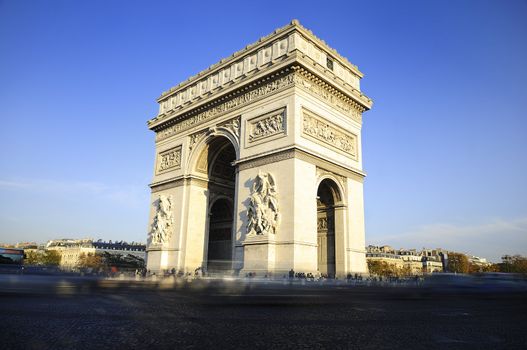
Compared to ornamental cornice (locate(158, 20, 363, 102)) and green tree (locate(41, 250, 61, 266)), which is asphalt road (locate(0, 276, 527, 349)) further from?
green tree (locate(41, 250, 61, 266))

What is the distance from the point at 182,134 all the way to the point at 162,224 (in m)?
5.46

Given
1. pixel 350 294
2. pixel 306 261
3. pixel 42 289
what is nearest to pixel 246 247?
pixel 306 261

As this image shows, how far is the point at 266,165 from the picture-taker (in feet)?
56.1

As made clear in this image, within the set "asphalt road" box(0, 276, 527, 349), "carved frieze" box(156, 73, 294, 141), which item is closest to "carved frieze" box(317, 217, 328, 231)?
"carved frieze" box(156, 73, 294, 141)

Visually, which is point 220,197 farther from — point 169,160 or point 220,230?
point 169,160

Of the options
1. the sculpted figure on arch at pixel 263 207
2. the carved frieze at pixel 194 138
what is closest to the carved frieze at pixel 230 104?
the carved frieze at pixel 194 138

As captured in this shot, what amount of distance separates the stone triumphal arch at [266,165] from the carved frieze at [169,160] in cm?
8

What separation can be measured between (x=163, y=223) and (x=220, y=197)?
3541mm

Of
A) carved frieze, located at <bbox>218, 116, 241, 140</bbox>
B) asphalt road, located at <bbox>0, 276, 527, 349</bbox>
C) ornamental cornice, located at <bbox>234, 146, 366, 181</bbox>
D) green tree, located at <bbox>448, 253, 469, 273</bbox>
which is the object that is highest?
carved frieze, located at <bbox>218, 116, 241, 140</bbox>

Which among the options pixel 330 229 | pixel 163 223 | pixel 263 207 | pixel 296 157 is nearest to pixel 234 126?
pixel 296 157

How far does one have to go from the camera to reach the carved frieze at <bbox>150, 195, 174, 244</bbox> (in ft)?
69.6

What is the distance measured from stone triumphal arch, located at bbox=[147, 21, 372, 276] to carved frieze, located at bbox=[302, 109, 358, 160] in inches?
2.0

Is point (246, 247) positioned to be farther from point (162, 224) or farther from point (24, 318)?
point (24, 318)

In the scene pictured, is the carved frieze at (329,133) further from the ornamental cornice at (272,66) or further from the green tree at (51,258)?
the green tree at (51,258)
